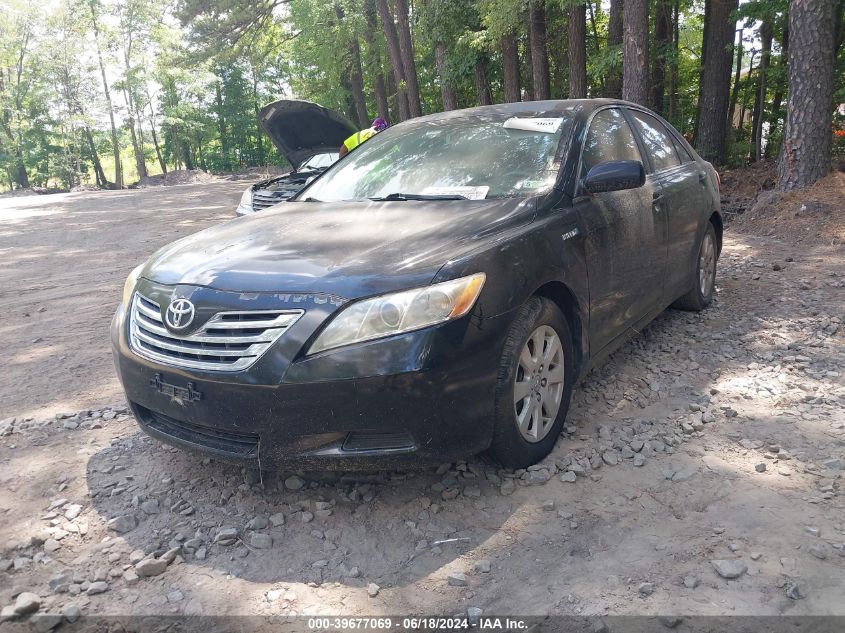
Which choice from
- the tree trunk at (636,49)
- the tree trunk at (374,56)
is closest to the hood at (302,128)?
the tree trunk at (636,49)

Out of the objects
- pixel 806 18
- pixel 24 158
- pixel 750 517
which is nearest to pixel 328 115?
Result: pixel 806 18

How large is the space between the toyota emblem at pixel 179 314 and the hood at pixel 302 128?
7375 millimetres

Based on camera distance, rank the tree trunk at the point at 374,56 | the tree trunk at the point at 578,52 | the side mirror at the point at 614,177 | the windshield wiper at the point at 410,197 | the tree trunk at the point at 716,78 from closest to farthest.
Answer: the side mirror at the point at 614,177, the windshield wiper at the point at 410,197, the tree trunk at the point at 716,78, the tree trunk at the point at 578,52, the tree trunk at the point at 374,56

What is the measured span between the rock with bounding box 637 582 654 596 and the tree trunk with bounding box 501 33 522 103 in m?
16.6

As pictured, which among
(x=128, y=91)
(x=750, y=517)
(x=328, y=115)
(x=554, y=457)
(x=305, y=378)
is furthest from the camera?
(x=128, y=91)

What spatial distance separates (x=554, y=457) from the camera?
3283mm

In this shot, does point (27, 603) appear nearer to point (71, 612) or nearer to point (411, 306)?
point (71, 612)

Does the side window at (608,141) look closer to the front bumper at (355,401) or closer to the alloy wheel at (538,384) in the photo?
the alloy wheel at (538,384)

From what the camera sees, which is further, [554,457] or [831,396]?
[831,396]

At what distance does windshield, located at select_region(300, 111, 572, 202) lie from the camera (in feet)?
11.8

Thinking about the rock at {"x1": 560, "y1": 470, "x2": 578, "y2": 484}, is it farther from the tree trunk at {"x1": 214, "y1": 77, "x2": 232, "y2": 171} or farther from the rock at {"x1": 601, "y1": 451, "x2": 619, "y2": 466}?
the tree trunk at {"x1": 214, "y1": 77, "x2": 232, "y2": 171}

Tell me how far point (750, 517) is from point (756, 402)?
131 centimetres

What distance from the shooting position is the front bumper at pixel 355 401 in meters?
2.54

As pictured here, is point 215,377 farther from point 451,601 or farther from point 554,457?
point 554,457
